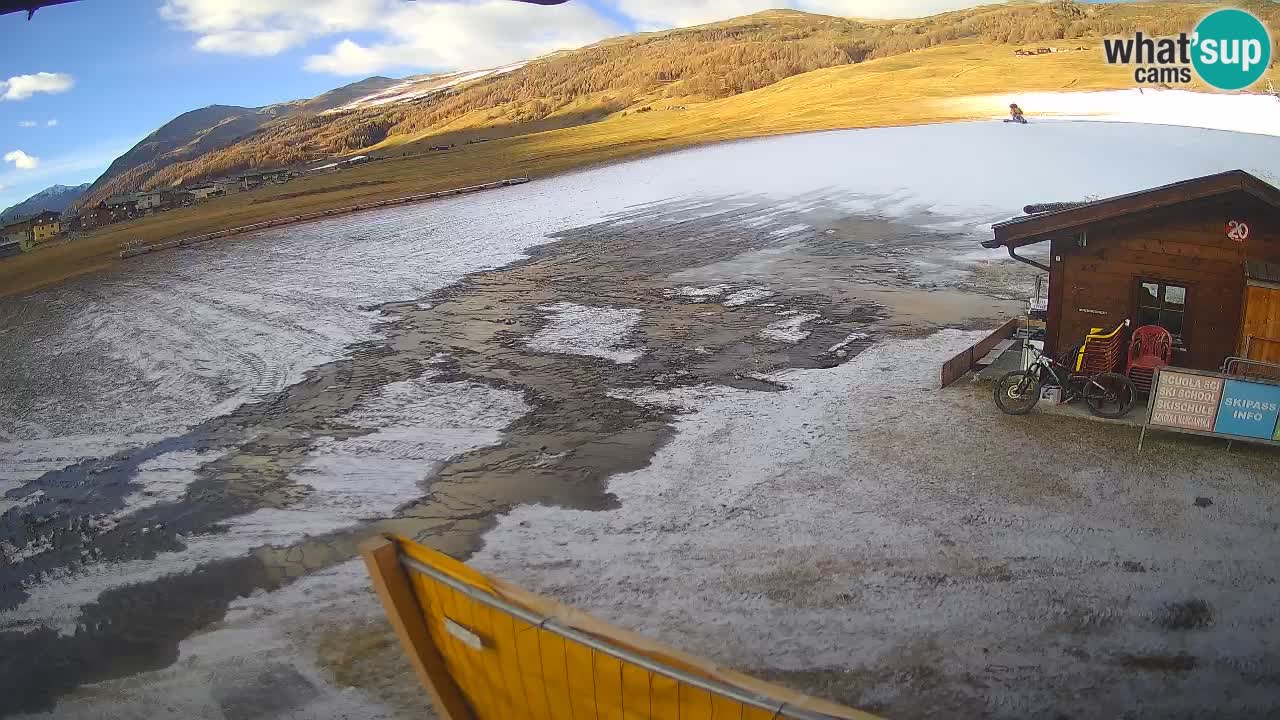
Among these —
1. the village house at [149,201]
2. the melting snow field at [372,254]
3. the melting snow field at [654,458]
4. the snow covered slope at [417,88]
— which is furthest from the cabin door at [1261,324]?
the snow covered slope at [417,88]

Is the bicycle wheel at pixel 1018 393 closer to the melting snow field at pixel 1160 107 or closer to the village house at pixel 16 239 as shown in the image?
the melting snow field at pixel 1160 107

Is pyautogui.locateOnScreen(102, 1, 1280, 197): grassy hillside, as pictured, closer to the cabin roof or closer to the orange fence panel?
the cabin roof

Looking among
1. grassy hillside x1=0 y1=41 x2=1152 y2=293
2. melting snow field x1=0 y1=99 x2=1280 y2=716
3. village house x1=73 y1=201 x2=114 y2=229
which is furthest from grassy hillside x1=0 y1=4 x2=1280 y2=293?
melting snow field x1=0 y1=99 x2=1280 y2=716

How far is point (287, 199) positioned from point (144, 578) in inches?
1702

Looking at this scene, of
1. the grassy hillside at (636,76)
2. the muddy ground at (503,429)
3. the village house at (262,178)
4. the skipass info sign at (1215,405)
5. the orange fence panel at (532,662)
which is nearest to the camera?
the orange fence panel at (532,662)

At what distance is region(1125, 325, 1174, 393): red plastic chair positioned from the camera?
36.2 ft

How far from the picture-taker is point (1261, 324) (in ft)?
34.8

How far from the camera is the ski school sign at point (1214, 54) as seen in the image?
2559 cm

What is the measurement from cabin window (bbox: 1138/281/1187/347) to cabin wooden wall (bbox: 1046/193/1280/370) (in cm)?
11

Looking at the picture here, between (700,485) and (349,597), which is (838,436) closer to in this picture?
(700,485)

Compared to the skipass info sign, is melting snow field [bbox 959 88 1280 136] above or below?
above

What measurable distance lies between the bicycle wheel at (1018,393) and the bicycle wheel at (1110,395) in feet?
2.23

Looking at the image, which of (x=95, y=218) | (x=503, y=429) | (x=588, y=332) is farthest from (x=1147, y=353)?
(x=95, y=218)

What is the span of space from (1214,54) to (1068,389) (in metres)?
22.4
